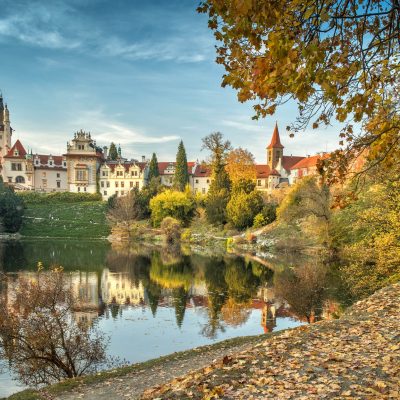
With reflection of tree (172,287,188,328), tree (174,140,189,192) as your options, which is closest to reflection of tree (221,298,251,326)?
reflection of tree (172,287,188,328)

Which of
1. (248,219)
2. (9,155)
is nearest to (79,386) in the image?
(248,219)

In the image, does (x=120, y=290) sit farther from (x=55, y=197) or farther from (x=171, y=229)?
(x=55, y=197)

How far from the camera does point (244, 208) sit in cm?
5156

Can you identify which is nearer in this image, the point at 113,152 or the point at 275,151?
the point at 275,151

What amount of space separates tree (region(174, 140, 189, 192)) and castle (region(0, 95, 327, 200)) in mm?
3863

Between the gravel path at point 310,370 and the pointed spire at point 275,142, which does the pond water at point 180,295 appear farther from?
the pointed spire at point 275,142

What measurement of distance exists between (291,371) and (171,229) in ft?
155

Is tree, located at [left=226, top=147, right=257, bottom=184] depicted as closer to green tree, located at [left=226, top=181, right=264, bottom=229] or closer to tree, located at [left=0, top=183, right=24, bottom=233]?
green tree, located at [left=226, top=181, right=264, bottom=229]

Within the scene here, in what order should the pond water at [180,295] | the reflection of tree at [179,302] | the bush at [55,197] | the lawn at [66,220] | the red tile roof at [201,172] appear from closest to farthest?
the pond water at [180,295], the reflection of tree at [179,302], the lawn at [66,220], the bush at [55,197], the red tile roof at [201,172]

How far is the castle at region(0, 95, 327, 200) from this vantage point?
77.8 m

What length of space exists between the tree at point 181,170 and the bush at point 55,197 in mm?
16796

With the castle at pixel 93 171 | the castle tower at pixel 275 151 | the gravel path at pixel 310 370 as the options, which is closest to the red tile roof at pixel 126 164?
the castle at pixel 93 171

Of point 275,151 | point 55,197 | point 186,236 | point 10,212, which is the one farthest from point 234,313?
point 275,151

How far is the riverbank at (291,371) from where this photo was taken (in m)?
6.19
